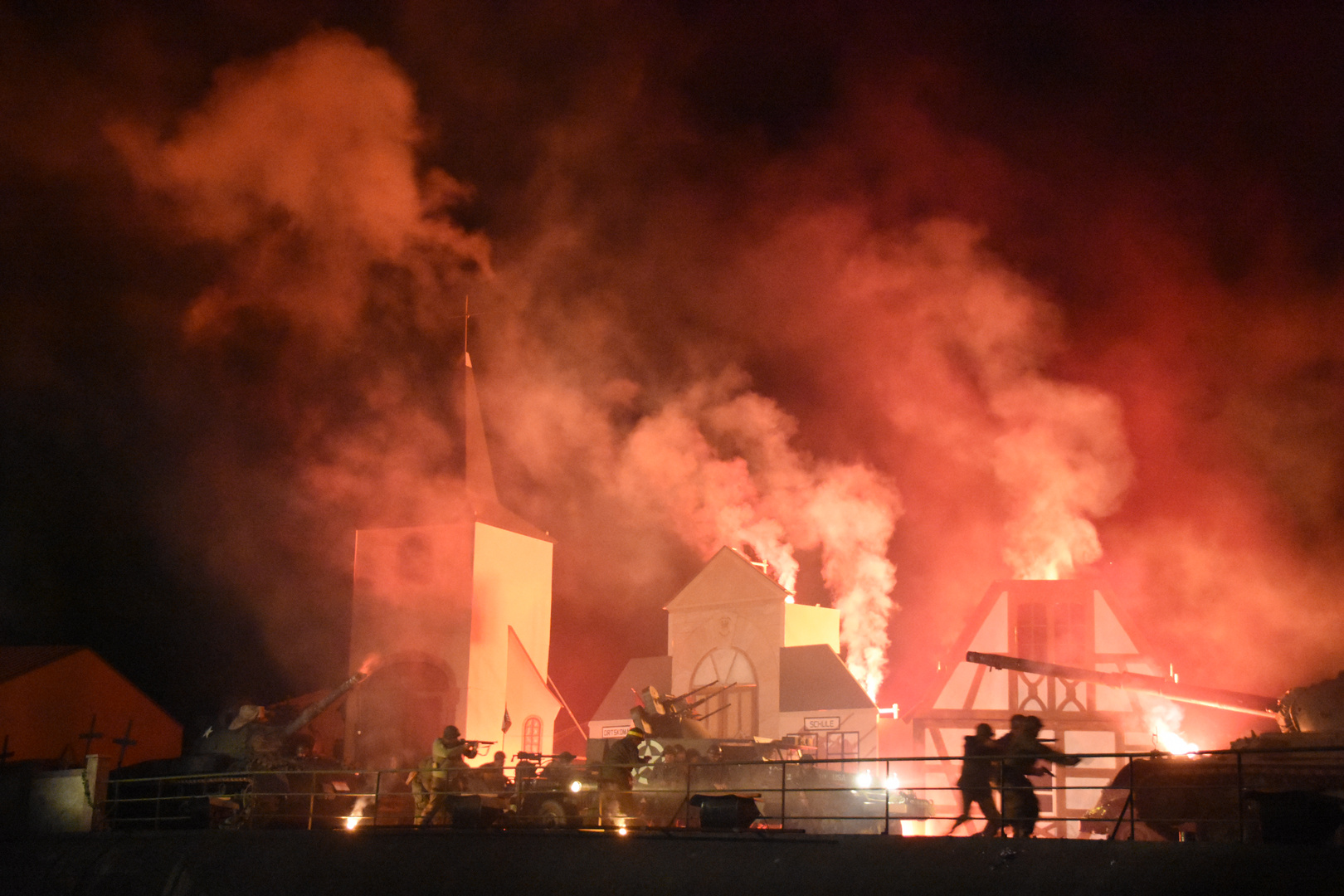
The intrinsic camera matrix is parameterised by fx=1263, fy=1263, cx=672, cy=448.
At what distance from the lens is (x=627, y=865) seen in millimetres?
13156

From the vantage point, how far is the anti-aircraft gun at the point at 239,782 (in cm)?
1878

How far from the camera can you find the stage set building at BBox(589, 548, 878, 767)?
27.9 m

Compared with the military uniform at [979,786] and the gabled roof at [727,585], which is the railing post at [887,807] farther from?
the gabled roof at [727,585]

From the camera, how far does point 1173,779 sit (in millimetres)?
14578

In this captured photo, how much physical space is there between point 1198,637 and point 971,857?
65.1 ft

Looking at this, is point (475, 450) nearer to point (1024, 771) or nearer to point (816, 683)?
point (816, 683)

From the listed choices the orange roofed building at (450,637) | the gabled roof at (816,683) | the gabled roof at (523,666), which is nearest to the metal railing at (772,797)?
the gabled roof at (816,683)

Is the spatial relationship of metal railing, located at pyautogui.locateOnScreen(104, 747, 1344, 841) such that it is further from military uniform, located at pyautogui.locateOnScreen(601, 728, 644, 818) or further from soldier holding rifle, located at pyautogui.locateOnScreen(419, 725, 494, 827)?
soldier holding rifle, located at pyautogui.locateOnScreen(419, 725, 494, 827)

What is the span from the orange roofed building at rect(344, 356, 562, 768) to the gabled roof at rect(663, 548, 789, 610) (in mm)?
4163

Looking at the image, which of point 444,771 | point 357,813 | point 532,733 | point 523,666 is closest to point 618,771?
point 444,771

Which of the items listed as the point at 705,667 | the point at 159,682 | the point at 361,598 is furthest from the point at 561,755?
the point at 159,682

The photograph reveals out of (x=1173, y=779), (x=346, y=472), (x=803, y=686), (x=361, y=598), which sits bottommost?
(x=1173, y=779)

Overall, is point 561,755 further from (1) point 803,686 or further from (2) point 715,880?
(1) point 803,686

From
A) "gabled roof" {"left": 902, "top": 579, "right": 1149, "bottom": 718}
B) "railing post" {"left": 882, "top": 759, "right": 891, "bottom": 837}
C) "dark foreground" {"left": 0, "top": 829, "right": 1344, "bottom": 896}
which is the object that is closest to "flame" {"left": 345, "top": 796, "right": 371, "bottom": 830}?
"dark foreground" {"left": 0, "top": 829, "right": 1344, "bottom": 896}
